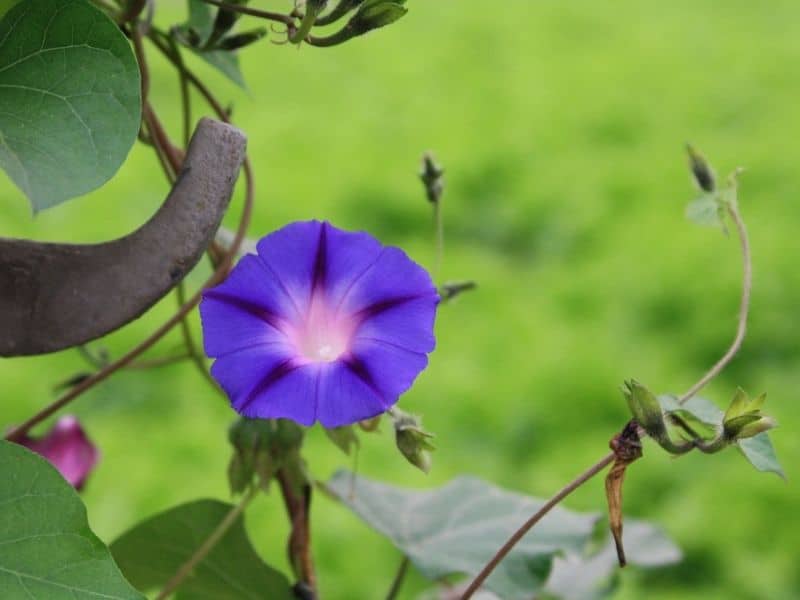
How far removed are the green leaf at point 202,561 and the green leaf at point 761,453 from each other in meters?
0.21

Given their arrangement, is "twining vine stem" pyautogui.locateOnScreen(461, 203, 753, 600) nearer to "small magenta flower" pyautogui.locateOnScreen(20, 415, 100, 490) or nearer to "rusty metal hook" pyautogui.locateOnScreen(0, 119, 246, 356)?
"rusty metal hook" pyautogui.locateOnScreen(0, 119, 246, 356)

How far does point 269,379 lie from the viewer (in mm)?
341

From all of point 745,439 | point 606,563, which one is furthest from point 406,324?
point 606,563

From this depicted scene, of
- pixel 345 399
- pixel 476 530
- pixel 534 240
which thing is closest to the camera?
pixel 345 399

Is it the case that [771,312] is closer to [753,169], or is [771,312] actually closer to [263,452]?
[753,169]

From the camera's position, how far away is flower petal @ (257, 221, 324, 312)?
351 millimetres

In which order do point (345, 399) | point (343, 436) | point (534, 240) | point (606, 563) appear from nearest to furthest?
point (345, 399)
point (343, 436)
point (606, 563)
point (534, 240)

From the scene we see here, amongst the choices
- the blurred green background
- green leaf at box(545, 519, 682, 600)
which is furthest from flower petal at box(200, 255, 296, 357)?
the blurred green background

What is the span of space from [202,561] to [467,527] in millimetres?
141

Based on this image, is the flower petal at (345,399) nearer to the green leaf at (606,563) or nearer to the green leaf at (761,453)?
the green leaf at (761,453)

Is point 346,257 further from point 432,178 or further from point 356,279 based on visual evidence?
point 432,178

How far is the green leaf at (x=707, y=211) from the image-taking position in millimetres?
462

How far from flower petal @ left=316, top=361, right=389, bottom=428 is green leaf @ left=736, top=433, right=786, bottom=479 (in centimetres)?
11

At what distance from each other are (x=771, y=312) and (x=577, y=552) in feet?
5.66
